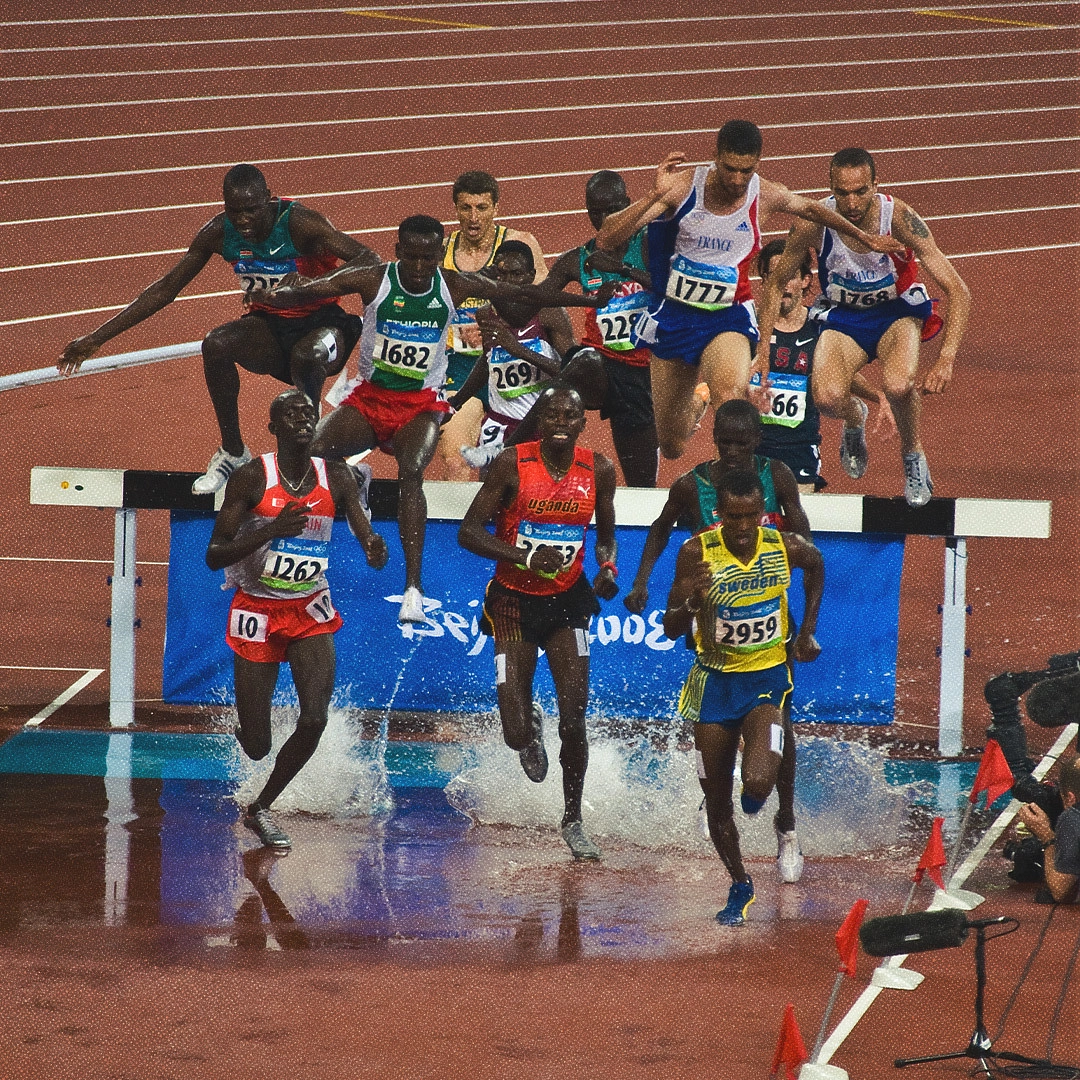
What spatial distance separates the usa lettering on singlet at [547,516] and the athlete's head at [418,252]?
1.14m

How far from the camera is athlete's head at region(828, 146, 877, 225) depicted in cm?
836

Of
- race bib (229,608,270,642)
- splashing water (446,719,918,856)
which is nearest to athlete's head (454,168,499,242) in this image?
splashing water (446,719,918,856)

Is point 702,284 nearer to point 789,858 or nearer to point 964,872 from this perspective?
point 789,858

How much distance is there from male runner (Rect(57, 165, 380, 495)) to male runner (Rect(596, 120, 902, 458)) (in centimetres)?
127

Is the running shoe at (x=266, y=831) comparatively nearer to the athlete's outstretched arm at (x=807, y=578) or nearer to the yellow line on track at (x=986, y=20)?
the athlete's outstretched arm at (x=807, y=578)

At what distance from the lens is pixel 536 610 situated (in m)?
7.48

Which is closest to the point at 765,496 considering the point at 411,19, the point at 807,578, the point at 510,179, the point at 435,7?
the point at 807,578

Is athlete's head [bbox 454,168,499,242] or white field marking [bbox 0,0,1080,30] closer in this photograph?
athlete's head [bbox 454,168,499,242]

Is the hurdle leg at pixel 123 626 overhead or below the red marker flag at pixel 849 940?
overhead

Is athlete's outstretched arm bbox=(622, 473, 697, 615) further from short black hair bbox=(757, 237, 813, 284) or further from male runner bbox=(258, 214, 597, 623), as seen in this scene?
short black hair bbox=(757, 237, 813, 284)

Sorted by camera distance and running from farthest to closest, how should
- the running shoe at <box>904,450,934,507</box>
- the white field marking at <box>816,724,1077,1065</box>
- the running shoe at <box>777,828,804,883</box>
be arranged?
the running shoe at <box>904,450,934,507</box>, the running shoe at <box>777,828,804,883</box>, the white field marking at <box>816,724,1077,1065</box>

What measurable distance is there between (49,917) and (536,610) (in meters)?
2.17

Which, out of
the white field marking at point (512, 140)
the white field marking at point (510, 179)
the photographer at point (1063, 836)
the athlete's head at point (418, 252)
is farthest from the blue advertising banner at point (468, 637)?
the white field marking at point (512, 140)

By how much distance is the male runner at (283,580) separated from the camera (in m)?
7.45
